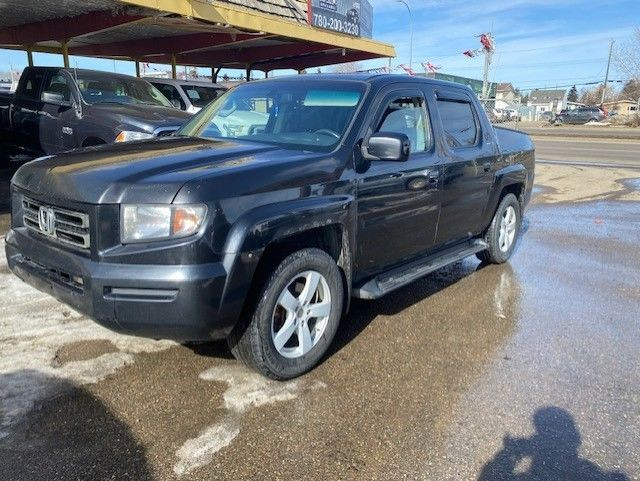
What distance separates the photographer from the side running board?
3.79 metres

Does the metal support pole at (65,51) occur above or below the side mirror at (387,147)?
above


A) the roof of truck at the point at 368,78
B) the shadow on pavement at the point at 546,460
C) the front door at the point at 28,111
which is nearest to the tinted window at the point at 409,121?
the roof of truck at the point at 368,78

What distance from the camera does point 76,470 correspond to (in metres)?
2.47

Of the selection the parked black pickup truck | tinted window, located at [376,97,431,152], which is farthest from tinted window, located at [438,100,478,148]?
the parked black pickup truck

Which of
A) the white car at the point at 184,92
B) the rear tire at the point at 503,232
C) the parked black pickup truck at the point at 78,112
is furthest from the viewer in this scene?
the white car at the point at 184,92

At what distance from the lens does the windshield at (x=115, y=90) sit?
841cm

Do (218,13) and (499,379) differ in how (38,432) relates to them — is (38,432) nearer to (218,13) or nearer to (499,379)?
(499,379)

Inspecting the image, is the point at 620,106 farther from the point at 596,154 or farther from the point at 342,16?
the point at 342,16

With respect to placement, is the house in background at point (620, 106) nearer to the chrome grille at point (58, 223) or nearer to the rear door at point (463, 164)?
the rear door at point (463, 164)

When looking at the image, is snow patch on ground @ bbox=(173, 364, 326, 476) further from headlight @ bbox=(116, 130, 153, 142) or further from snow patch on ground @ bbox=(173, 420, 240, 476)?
headlight @ bbox=(116, 130, 153, 142)

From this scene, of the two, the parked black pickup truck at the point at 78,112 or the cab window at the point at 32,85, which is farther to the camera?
the cab window at the point at 32,85

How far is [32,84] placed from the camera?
30.8 feet

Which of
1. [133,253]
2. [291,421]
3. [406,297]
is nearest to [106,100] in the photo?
[406,297]

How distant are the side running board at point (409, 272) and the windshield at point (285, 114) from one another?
1.02 metres
